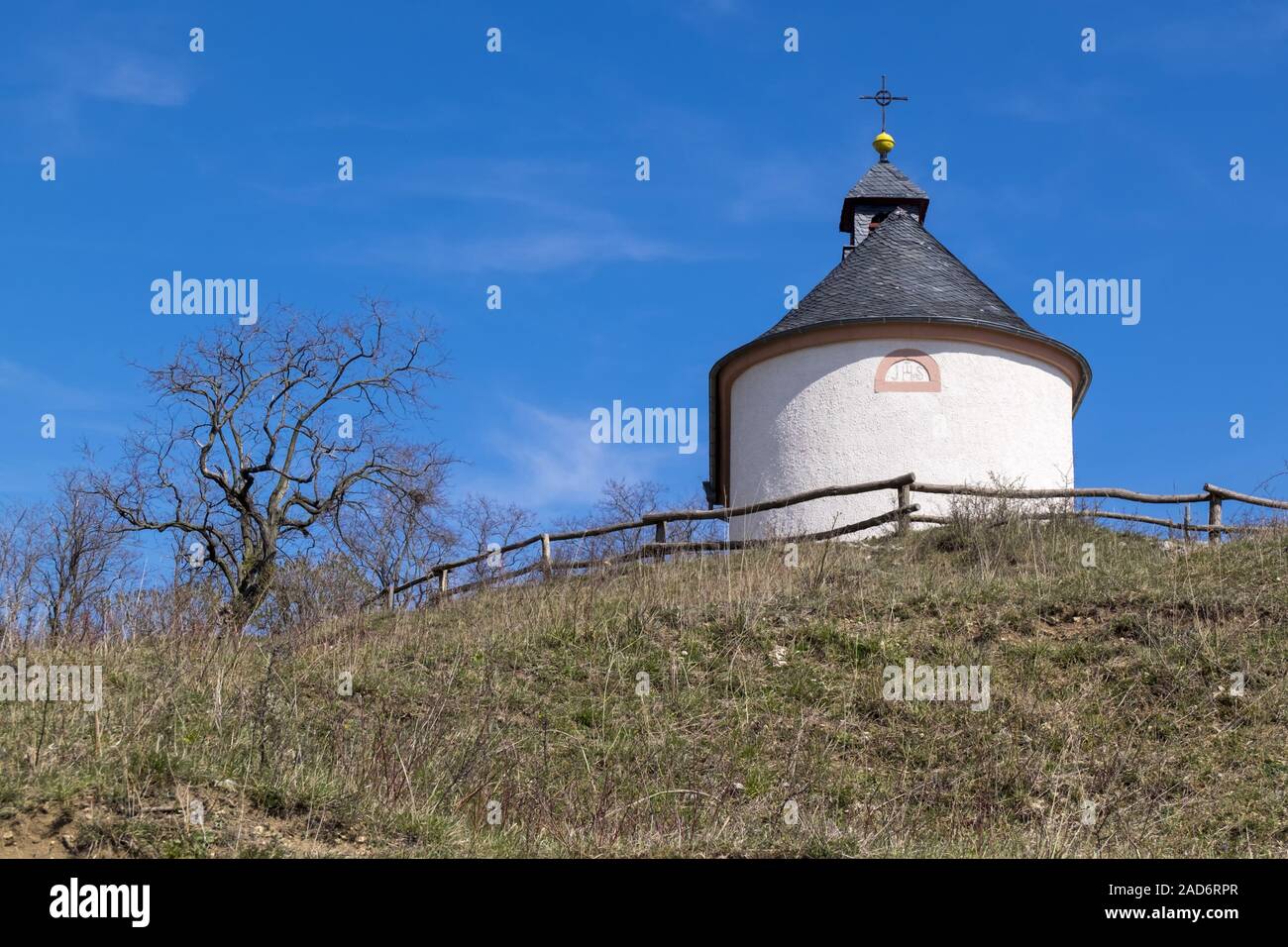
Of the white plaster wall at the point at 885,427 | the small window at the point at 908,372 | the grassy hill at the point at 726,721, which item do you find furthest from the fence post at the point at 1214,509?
the small window at the point at 908,372

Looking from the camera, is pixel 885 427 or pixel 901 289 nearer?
pixel 885 427

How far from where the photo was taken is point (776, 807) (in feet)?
31.1

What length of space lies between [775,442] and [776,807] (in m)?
16.1

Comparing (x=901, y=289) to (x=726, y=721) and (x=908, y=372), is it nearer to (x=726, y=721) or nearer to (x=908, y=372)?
(x=908, y=372)

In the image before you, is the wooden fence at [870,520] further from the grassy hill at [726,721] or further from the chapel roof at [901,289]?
the chapel roof at [901,289]

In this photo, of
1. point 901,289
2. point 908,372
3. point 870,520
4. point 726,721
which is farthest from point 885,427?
point 726,721

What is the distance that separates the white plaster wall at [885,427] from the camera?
24.1m

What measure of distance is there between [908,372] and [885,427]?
1153mm

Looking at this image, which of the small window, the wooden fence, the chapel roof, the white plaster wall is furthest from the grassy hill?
the chapel roof

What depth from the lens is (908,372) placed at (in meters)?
24.8

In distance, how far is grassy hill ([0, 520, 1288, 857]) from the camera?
697cm

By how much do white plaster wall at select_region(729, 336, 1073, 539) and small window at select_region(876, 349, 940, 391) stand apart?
110 millimetres

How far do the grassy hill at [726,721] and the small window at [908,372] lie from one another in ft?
20.1
